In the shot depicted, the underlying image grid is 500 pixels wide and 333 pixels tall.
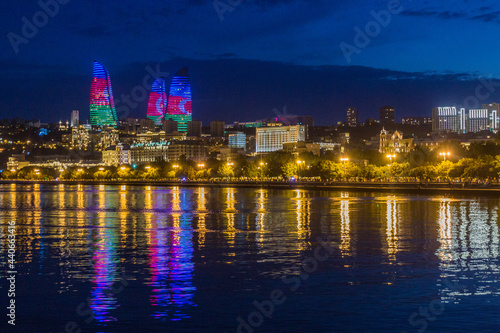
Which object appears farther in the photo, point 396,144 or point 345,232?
point 396,144

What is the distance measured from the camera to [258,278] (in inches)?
692

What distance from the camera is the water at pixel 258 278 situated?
13594 millimetres

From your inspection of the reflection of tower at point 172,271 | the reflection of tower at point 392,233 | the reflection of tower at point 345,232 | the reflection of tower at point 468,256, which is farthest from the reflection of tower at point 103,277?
the reflection of tower at point 392,233

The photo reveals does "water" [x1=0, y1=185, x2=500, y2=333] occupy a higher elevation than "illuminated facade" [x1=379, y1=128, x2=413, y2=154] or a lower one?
lower

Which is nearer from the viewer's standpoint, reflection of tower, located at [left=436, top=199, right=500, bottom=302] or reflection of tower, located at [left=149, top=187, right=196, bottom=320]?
reflection of tower, located at [left=149, top=187, right=196, bottom=320]

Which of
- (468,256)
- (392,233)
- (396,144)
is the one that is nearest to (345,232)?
(392,233)

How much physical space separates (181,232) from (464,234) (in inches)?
465

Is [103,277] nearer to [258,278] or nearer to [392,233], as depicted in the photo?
[258,278]

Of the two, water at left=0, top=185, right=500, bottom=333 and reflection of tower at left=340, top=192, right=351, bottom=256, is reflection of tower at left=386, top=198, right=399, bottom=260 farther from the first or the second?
reflection of tower at left=340, top=192, right=351, bottom=256

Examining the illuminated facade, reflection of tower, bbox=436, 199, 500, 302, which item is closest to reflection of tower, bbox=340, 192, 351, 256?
reflection of tower, bbox=436, 199, 500, 302

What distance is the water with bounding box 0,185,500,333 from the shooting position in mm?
13594

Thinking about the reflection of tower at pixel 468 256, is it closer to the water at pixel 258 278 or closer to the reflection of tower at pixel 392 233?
the water at pixel 258 278

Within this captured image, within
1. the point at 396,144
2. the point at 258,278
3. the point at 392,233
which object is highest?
the point at 396,144

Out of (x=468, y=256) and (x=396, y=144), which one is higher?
(x=396, y=144)
